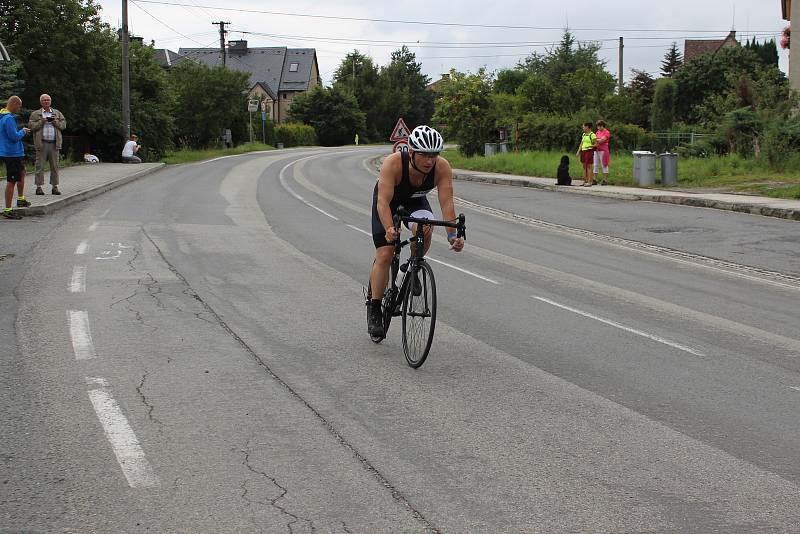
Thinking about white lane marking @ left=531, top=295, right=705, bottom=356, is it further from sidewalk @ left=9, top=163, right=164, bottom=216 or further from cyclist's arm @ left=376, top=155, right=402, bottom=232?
sidewalk @ left=9, top=163, right=164, bottom=216

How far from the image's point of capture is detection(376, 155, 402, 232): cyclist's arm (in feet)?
23.6

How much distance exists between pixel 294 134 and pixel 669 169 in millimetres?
62716

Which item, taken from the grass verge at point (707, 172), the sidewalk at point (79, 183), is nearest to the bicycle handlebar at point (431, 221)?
the sidewalk at point (79, 183)

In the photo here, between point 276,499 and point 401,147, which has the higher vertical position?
point 401,147

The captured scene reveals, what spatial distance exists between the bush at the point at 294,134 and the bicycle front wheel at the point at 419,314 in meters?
77.2

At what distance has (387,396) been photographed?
21.1ft

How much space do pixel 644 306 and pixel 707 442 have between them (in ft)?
15.4

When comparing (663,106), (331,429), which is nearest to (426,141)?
(331,429)

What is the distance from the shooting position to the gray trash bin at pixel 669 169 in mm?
26402

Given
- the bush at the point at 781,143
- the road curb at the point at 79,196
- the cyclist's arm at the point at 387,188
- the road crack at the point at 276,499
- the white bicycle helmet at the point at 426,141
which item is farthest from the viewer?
the bush at the point at 781,143

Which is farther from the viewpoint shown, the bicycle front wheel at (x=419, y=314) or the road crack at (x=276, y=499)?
the bicycle front wheel at (x=419, y=314)

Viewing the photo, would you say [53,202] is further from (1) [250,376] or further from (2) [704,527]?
(2) [704,527]

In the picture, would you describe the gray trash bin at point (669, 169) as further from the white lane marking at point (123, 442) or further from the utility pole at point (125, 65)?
the utility pole at point (125, 65)

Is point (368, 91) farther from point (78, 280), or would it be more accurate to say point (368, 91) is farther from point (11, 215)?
point (78, 280)
